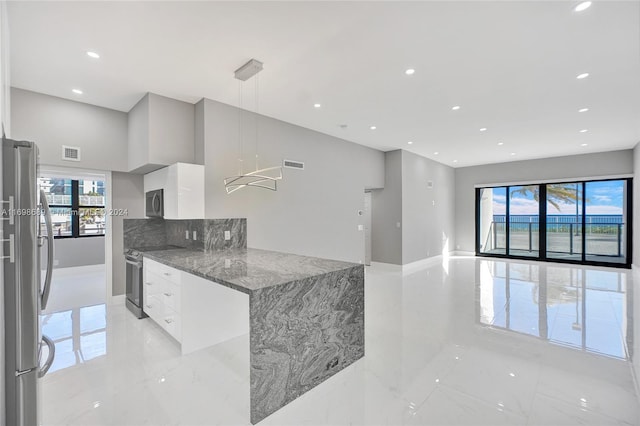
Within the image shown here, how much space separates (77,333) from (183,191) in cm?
209

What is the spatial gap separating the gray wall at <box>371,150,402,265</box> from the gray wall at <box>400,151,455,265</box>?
0.13 meters

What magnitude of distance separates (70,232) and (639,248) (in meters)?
13.4

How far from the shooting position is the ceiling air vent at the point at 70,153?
4.17m

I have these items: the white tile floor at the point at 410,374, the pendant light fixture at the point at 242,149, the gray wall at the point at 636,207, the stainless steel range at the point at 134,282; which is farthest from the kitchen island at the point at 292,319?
the gray wall at the point at 636,207

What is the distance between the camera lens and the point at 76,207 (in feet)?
23.2

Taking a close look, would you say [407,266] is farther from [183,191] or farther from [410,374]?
[183,191]

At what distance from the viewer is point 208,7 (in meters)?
2.43

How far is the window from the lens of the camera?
6.76m

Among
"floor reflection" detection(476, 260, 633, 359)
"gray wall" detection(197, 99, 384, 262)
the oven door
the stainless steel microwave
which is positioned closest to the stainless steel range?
the oven door

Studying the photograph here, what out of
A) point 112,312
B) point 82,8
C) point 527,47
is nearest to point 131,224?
point 112,312

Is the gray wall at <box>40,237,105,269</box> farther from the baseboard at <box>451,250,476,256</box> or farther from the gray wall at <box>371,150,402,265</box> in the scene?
the baseboard at <box>451,250,476,256</box>

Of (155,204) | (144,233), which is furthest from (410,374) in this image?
(144,233)

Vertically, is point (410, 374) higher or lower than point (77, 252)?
lower

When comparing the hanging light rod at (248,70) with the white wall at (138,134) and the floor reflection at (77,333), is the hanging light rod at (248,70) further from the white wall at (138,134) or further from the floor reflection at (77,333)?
the floor reflection at (77,333)
